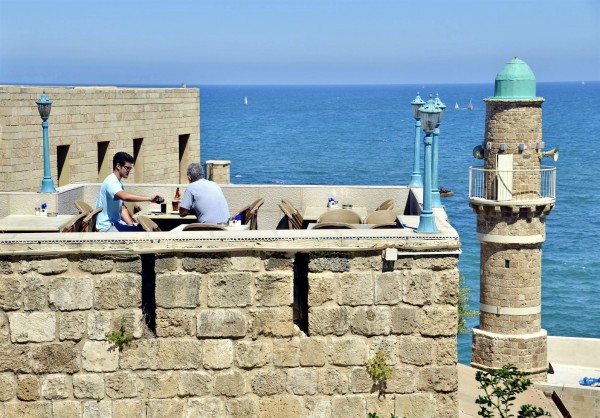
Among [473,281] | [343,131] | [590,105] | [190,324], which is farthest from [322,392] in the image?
[590,105]

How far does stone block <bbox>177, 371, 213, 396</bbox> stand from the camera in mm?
10234

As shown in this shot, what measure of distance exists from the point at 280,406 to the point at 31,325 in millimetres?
2282

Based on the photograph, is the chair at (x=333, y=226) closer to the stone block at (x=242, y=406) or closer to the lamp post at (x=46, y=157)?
the stone block at (x=242, y=406)

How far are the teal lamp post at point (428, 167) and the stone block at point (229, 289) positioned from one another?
1.62 m

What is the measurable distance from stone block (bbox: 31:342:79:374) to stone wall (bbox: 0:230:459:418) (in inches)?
0.5

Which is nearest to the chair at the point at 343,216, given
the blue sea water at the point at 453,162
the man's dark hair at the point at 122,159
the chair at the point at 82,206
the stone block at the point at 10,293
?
the man's dark hair at the point at 122,159

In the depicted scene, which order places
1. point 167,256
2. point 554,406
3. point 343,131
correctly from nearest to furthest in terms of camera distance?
point 167,256 < point 554,406 < point 343,131

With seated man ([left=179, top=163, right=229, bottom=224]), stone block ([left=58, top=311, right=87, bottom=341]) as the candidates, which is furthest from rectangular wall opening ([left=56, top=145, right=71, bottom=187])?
stone block ([left=58, top=311, right=87, bottom=341])

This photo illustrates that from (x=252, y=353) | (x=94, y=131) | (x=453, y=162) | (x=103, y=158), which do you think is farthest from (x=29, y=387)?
(x=453, y=162)

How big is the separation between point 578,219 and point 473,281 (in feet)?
68.9

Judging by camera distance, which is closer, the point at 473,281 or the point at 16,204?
the point at 16,204

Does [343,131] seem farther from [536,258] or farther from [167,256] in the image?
[167,256]

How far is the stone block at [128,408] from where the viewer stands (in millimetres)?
10258

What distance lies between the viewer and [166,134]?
32.8m
